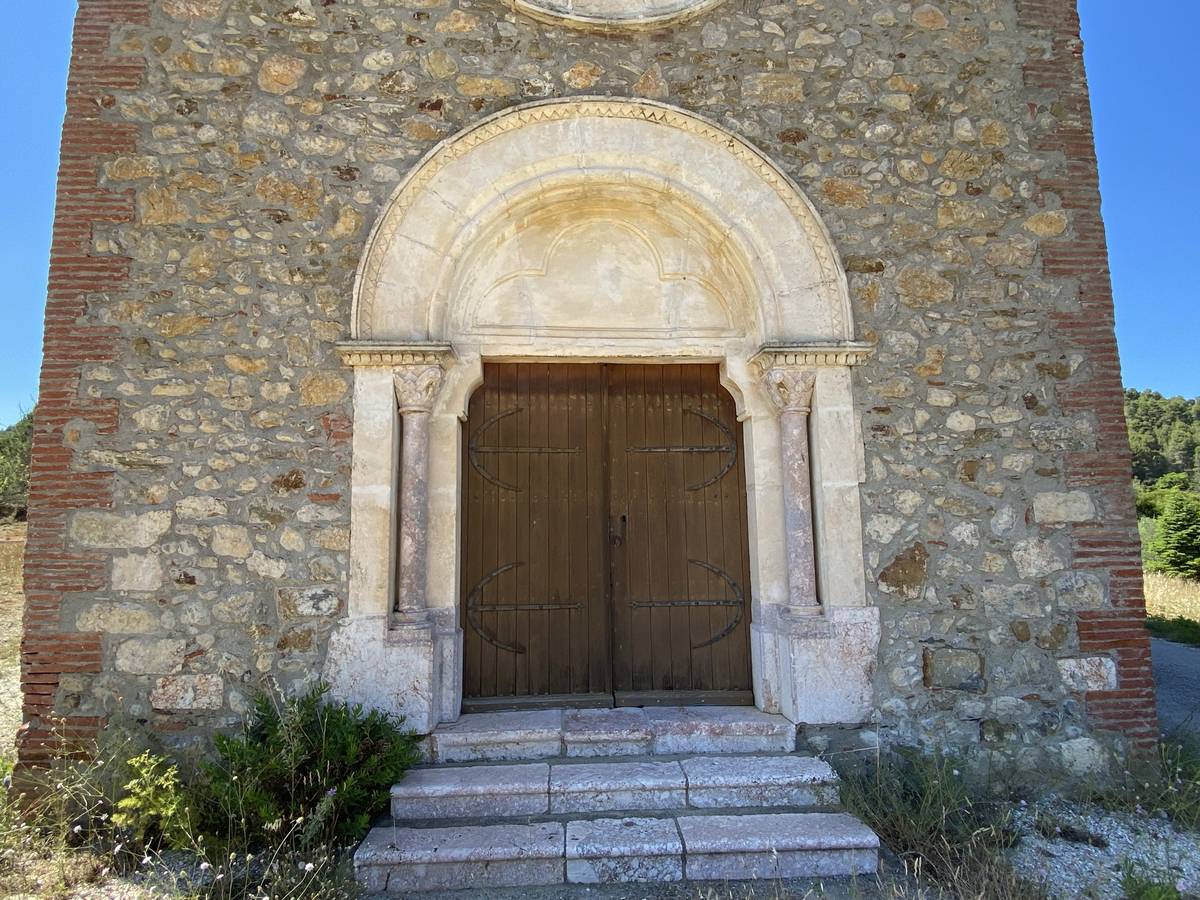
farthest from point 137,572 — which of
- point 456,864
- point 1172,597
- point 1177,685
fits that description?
point 1172,597

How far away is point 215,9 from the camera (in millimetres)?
4188

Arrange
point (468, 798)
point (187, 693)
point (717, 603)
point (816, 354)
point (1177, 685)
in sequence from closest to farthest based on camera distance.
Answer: point (468, 798) → point (187, 693) → point (816, 354) → point (717, 603) → point (1177, 685)

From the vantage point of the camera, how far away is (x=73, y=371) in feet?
12.6

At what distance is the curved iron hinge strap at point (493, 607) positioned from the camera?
4.37m

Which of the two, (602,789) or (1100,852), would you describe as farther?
(602,789)

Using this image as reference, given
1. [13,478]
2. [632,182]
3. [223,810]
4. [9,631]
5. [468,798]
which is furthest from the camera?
[13,478]

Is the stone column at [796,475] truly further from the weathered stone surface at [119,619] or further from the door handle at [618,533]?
the weathered stone surface at [119,619]

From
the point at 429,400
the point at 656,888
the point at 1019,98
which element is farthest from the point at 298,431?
the point at 1019,98

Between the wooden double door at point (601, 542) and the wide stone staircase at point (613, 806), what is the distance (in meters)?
0.28

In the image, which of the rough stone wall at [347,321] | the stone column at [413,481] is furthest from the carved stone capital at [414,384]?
the rough stone wall at [347,321]

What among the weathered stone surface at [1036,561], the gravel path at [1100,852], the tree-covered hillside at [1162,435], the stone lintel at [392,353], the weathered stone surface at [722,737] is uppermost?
the tree-covered hillside at [1162,435]

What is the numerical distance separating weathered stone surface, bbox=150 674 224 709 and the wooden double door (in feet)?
4.49

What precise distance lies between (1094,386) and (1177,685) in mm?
3434

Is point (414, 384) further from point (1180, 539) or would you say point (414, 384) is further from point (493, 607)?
point (1180, 539)
